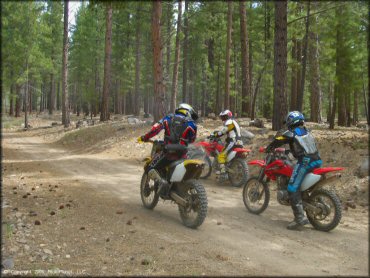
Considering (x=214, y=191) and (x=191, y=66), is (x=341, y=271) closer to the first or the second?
(x=214, y=191)

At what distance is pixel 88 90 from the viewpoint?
48469 mm

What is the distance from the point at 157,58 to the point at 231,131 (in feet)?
30.6

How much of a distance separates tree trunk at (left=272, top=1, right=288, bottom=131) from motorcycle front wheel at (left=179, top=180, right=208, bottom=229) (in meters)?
8.28

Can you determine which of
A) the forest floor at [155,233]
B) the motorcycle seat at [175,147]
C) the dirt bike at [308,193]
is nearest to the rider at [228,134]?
the forest floor at [155,233]

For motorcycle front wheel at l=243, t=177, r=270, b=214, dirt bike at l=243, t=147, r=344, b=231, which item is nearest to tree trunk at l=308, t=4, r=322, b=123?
motorcycle front wheel at l=243, t=177, r=270, b=214

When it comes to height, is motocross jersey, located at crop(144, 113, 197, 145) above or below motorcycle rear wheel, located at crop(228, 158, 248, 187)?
above

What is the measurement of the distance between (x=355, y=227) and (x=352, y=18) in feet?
14.6

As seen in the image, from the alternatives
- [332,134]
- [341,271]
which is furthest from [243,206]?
[332,134]

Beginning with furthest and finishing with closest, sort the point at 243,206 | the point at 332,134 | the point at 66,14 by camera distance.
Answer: the point at 66,14 < the point at 332,134 < the point at 243,206

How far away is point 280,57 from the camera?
559 inches

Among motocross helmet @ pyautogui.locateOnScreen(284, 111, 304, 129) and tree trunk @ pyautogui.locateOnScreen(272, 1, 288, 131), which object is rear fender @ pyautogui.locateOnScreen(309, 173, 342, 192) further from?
tree trunk @ pyautogui.locateOnScreen(272, 1, 288, 131)

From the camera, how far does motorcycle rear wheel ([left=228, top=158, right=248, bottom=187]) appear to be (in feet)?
36.7

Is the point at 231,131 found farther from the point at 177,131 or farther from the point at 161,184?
the point at 161,184

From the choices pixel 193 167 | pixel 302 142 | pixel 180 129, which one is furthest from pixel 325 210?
pixel 180 129
